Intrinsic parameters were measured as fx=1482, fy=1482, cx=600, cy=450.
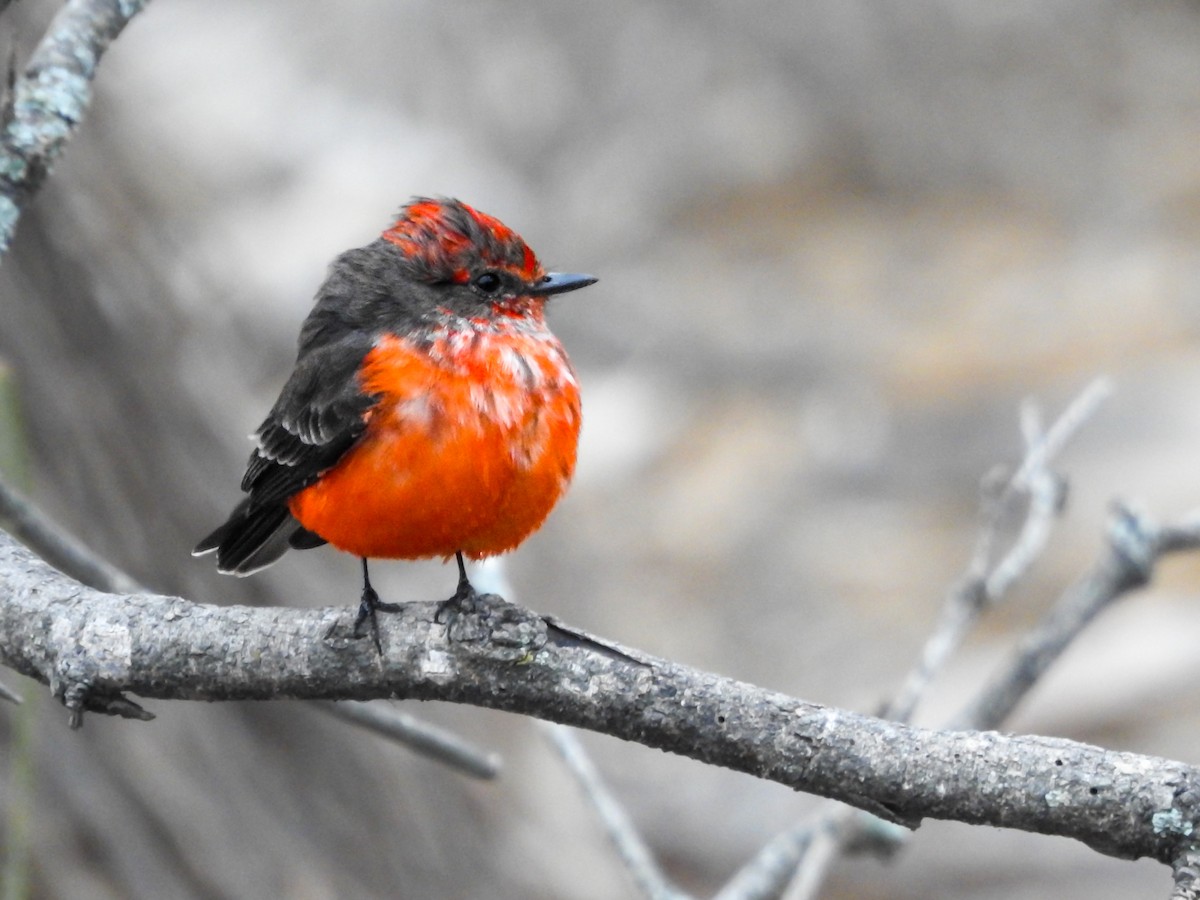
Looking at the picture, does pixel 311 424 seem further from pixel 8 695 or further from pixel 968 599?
pixel 968 599

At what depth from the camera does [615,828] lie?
144 inches

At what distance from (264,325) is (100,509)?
4563 millimetres

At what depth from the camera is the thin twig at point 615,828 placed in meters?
3.54

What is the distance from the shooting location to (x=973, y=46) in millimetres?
9648

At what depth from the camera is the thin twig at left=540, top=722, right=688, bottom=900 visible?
3.54 m

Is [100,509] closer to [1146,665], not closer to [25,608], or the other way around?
[25,608]

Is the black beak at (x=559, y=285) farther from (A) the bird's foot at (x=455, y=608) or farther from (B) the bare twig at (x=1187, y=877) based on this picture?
(B) the bare twig at (x=1187, y=877)

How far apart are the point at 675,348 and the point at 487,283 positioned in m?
5.73

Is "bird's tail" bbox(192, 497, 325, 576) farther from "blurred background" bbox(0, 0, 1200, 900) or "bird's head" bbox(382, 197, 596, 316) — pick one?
"blurred background" bbox(0, 0, 1200, 900)

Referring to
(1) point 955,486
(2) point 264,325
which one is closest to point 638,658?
(1) point 955,486

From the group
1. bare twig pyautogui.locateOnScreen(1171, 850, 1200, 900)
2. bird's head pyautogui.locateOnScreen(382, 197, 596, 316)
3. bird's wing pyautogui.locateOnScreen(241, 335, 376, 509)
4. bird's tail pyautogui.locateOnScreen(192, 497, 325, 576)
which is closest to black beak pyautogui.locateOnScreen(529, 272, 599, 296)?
bird's head pyautogui.locateOnScreen(382, 197, 596, 316)

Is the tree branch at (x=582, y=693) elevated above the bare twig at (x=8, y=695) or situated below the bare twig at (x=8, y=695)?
above

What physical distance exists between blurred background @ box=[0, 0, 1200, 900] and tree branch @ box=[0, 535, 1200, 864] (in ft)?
6.23

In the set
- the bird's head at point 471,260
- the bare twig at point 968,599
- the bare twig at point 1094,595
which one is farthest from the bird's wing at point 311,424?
the bare twig at point 1094,595
